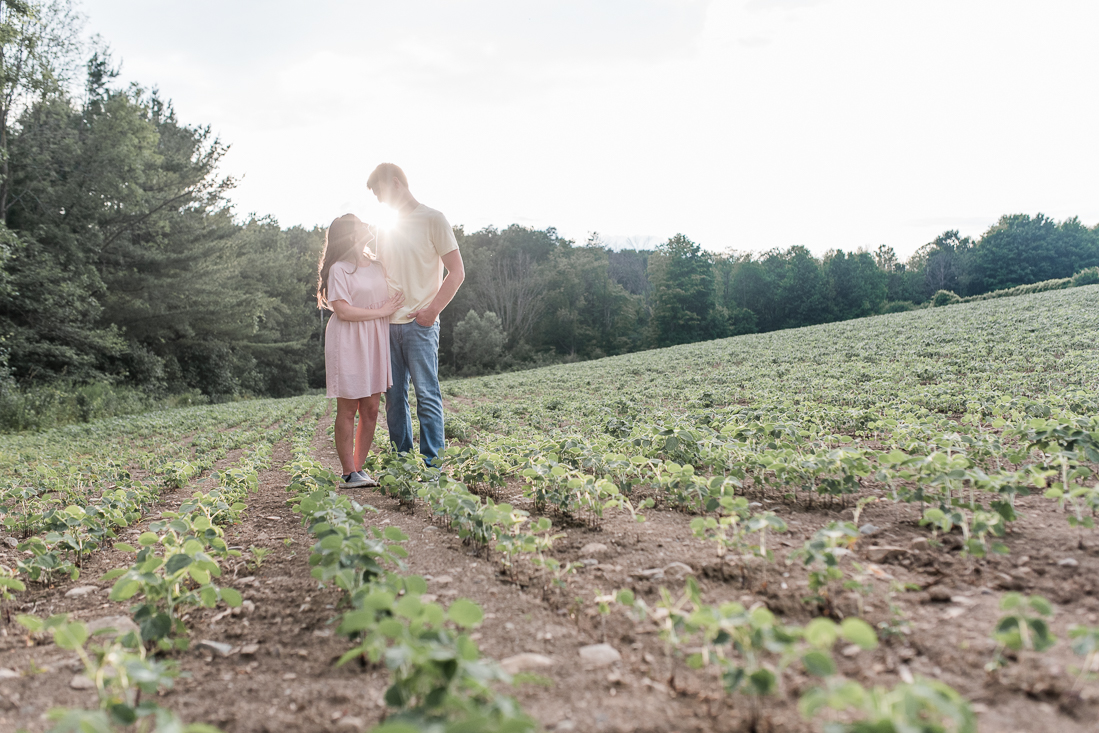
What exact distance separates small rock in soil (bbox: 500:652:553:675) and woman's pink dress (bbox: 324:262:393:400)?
2.90 metres

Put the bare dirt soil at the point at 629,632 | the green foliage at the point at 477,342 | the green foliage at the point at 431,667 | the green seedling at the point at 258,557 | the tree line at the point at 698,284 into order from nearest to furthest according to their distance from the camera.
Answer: the green foliage at the point at 431,667
the bare dirt soil at the point at 629,632
the green seedling at the point at 258,557
the green foliage at the point at 477,342
the tree line at the point at 698,284

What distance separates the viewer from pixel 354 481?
4.20 m

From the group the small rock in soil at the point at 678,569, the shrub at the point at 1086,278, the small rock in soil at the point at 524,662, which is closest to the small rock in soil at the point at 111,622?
the small rock in soil at the point at 524,662

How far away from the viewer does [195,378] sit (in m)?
29.9

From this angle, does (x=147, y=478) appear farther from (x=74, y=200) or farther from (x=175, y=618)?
(x=74, y=200)

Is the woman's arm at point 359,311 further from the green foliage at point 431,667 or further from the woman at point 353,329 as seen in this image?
the green foliage at point 431,667

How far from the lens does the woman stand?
4.16 meters

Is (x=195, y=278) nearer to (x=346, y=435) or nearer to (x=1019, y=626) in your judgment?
(x=346, y=435)

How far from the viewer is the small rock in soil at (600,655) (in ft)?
5.23

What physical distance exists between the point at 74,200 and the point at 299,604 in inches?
969

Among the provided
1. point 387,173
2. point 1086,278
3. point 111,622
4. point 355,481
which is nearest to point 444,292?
point 387,173

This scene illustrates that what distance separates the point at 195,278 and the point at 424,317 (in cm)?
2483

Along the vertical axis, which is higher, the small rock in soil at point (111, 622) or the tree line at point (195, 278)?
the tree line at point (195, 278)

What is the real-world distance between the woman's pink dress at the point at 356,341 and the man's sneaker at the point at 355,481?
1.87ft
